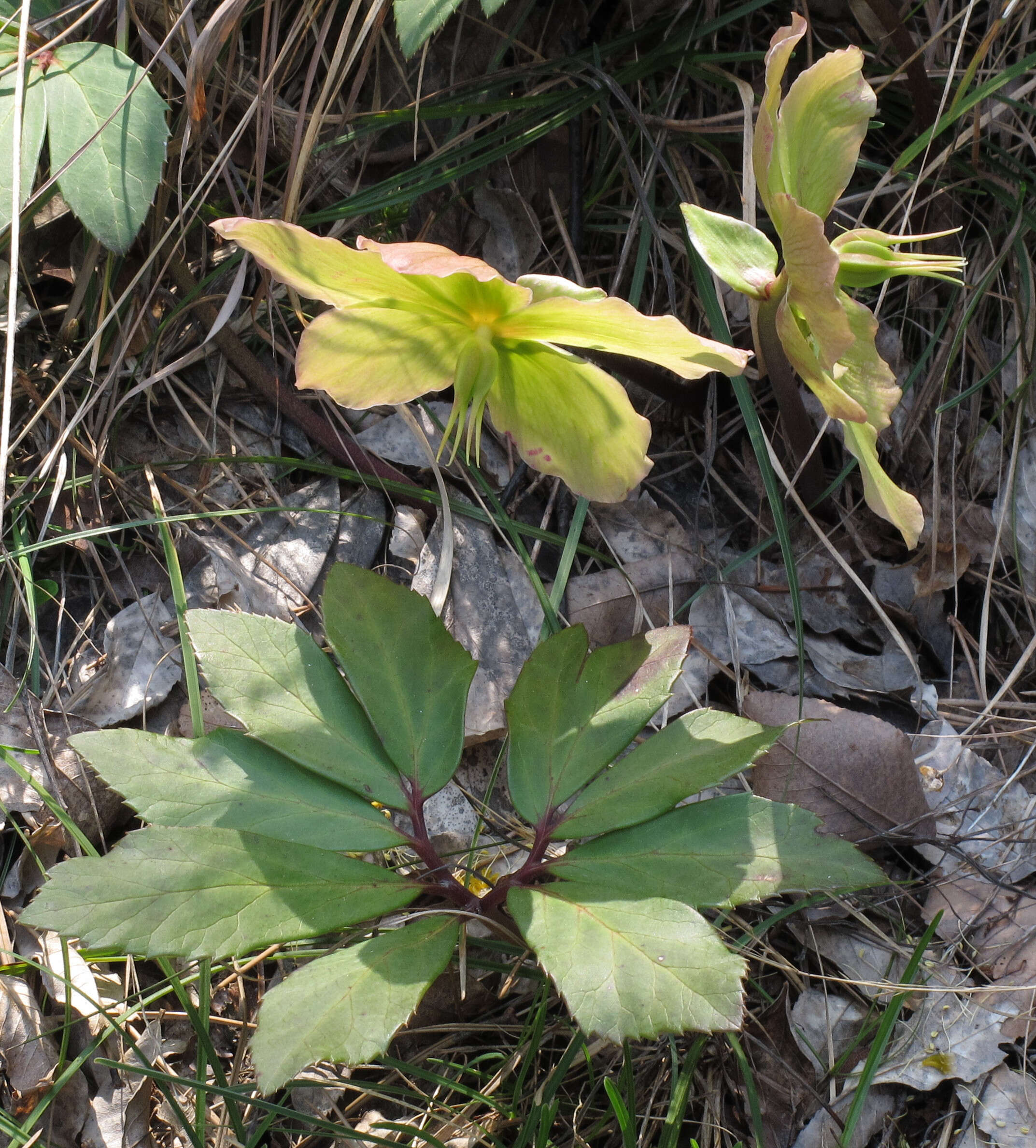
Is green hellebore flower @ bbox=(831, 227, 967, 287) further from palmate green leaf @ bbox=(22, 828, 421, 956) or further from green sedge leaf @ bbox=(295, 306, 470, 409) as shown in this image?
palmate green leaf @ bbox=(22, 828, 421, 956)

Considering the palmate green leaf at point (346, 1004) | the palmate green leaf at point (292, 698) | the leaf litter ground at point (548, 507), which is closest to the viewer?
the palmate green leaf at point (346, 1004)

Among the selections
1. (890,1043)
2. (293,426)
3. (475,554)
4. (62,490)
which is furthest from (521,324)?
(890,1043)

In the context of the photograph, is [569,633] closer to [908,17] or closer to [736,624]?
[736,624]

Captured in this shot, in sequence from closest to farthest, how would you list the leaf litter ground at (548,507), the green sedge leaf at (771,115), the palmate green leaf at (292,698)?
the green sedge leaf at (771,115)
the palmate green leaf at (292,698)
the leaf litter ground at (548,507)

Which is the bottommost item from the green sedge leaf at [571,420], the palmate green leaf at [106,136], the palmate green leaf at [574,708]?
the palmate green leaf at [574,708]

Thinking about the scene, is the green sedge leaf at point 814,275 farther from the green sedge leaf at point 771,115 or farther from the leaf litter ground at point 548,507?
the leaf litter ground at point 548,507

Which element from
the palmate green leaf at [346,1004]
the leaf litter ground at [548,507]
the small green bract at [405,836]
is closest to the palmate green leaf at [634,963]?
the small green bract at [405,836]

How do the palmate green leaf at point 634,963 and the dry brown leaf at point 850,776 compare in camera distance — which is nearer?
the palmate green leaf at point 634,963

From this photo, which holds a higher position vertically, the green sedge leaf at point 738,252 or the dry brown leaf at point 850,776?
the green sedge leaf at point 738,252
